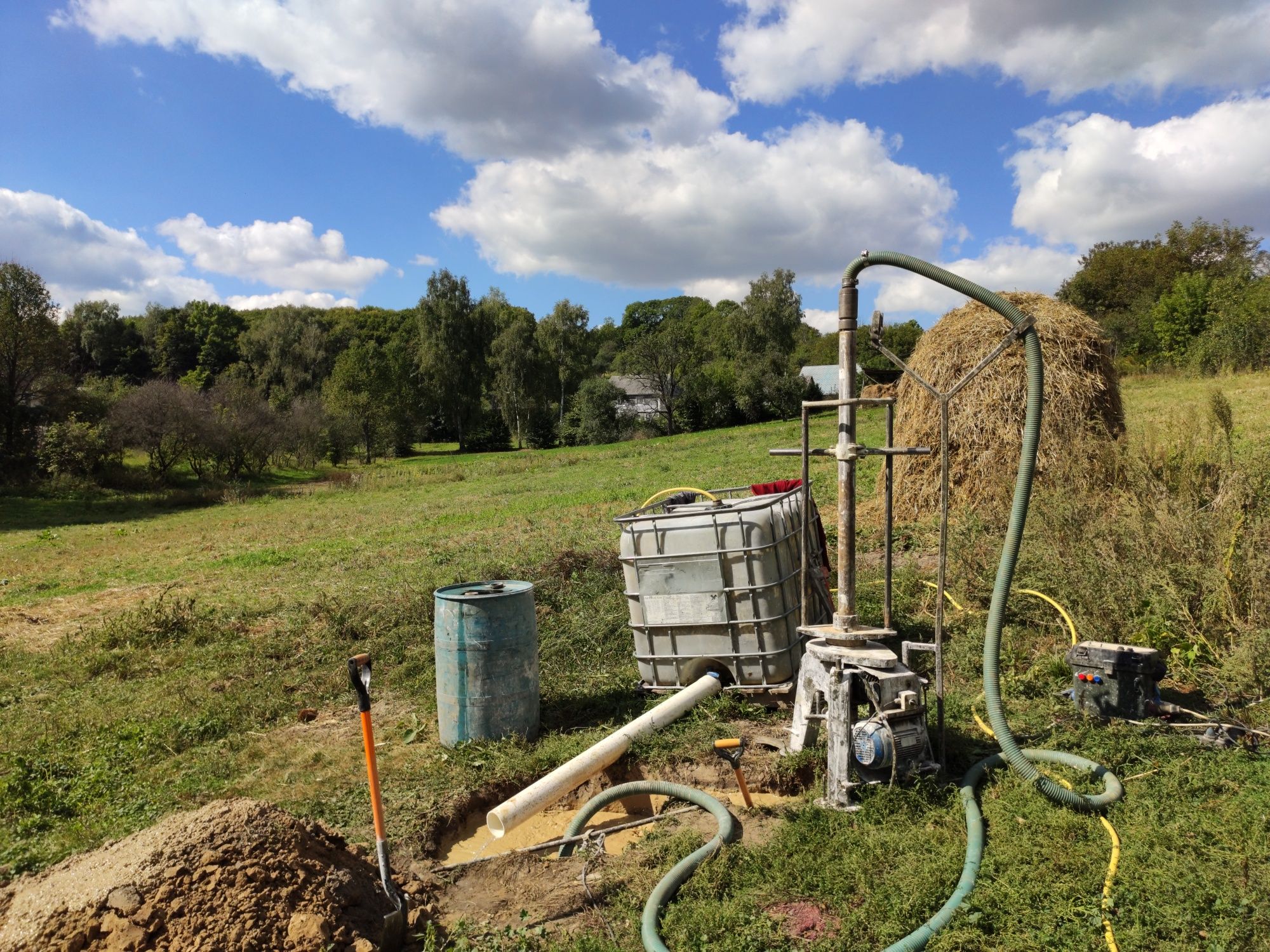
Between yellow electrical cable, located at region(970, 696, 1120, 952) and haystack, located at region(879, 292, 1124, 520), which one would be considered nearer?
yellow electrical cable, located at region(970, 696, 1120, 952)

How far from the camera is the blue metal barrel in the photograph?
17.4 ft

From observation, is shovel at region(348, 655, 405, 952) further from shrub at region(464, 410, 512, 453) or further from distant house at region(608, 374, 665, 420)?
shrub at region(464, 410, 512, 453)

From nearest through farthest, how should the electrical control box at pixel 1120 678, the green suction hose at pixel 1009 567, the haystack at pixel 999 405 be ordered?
the green suction hose at pixel 1009 567
the electrical control box at pixel 1120 678
the haystack at pixel 999 405

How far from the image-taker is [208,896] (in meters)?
3.20

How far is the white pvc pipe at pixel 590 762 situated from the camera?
4.17 metres

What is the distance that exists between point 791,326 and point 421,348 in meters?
27.0

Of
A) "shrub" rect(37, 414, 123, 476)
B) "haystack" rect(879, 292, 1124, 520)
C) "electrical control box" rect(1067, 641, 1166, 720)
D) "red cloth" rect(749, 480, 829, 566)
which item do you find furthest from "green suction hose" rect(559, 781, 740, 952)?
"shrub" rect(37, 414, 123, 476)

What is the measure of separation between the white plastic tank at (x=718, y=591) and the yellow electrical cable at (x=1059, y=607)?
166cm

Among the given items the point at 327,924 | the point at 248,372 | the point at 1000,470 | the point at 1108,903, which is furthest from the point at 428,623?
the point at 248,372

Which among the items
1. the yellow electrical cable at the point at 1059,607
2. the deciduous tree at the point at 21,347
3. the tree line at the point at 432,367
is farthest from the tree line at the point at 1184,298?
the deciduous tree at the point at 21,347

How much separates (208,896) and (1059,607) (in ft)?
18.2

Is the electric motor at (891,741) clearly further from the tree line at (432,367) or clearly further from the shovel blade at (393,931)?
the tree line at (432,367)

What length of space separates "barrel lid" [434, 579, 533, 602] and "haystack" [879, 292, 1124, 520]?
642 centimetres

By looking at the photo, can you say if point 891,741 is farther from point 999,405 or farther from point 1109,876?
point 999,405
